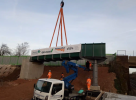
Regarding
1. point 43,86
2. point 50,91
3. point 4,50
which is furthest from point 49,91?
point 4,50

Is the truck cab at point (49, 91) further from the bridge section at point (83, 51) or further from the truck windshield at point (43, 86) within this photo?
the bridge section at point (83, 51)

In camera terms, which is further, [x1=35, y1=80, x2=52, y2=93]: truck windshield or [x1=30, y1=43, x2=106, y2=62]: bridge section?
[x1=30, y1=43, x2=106, y2=62]: bridge section

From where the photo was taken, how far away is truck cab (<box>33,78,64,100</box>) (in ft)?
25.5

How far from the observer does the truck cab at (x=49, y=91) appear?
777 centimetres

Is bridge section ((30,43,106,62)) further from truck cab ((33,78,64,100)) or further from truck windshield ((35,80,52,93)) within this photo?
truck windshield ((35,80,52,93))

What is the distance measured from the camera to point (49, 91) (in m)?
7.80

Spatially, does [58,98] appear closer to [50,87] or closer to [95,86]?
[50,87]

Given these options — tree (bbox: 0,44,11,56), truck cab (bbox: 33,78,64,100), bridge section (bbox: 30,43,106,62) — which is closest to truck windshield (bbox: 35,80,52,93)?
truck cab (bbox: 33,78,64,100)

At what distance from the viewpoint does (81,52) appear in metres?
17.5

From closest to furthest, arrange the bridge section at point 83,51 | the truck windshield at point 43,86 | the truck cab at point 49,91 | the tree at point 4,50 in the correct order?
the truck cab at point 49,91 → the truck windshield at point 43,86 → the bridge section at point 83,51 → the tree at point 4,50

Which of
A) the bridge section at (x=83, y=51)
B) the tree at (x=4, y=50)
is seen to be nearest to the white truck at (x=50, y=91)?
the bridge section at (x=83, y=51)

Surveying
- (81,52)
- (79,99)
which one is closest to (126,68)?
(81,52)

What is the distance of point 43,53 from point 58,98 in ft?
52.0

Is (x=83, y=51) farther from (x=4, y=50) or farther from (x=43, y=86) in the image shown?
(x=4, y=50)
